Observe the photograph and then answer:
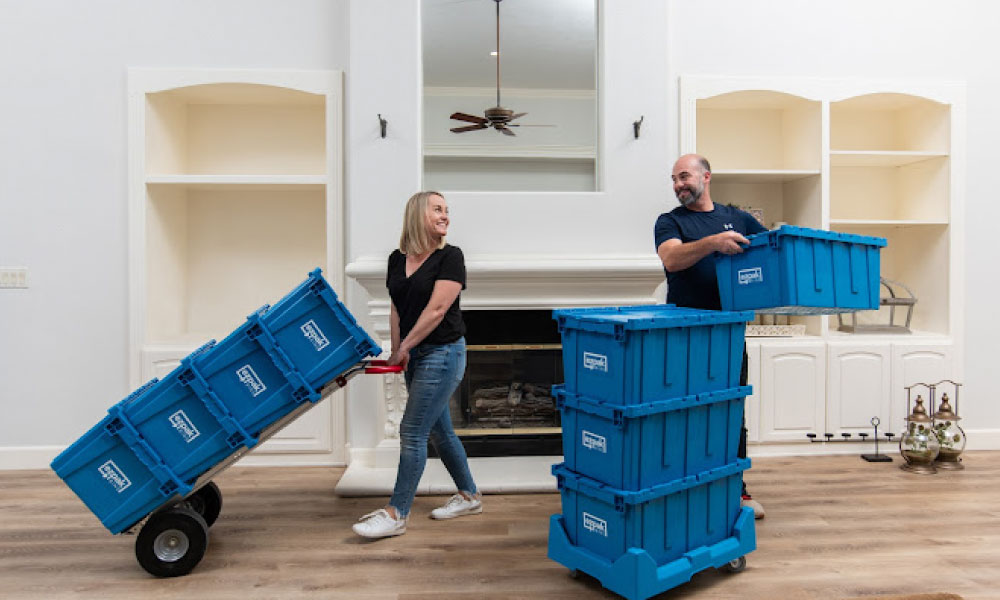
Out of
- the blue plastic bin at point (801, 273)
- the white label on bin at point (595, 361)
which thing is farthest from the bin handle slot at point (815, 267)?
the white label on bin at point (595, 361)

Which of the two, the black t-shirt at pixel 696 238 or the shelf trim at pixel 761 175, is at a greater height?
the shelf trim at pixel 761 175

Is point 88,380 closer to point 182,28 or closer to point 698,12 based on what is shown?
point 182,28

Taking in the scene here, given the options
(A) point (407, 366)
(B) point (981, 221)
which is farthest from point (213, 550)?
(B) point (981, 221)

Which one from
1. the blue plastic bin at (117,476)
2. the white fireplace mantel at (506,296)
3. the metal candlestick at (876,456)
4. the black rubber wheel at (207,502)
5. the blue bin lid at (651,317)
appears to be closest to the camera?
the blue bin lid at (651,317)

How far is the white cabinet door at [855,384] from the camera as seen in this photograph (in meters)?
3.96

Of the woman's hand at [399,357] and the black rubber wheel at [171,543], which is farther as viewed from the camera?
the woman's hand at [399,357]

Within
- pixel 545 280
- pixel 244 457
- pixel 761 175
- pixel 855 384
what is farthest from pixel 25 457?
pixel 855 384

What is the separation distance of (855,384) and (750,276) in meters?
2.08

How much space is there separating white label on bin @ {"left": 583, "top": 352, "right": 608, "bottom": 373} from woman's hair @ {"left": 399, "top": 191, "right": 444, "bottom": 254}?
0.81 m

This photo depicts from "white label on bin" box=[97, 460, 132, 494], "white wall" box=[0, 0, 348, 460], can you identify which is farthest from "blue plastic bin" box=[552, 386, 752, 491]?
"white wall" box=[0, 0, 348, 460]

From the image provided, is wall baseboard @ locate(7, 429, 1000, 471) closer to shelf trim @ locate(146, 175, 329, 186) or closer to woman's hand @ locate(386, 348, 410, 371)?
woman's hand @ locate(386, 348, 410, 371)

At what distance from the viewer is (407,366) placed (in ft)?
8.97

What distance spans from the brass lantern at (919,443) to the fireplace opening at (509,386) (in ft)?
6.12

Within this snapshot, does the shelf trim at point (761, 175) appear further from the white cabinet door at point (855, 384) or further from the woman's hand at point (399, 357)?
the woman's hand at point (399, 357)
